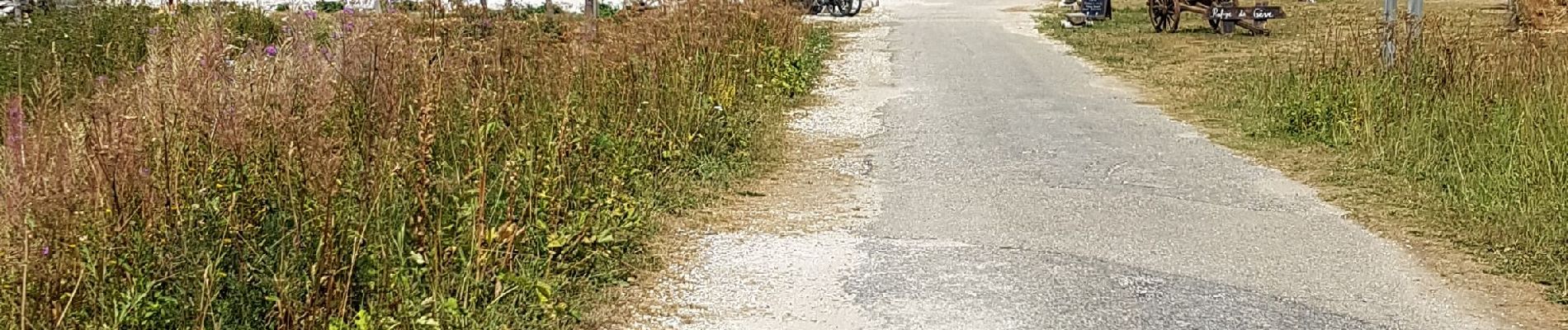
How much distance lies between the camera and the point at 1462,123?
7387mm

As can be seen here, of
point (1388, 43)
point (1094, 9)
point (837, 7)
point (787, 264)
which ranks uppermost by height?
point (1388, 43)

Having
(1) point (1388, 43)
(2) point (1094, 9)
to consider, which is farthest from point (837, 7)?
(1) point (1388, 43)

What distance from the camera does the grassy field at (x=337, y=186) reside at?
3488mm

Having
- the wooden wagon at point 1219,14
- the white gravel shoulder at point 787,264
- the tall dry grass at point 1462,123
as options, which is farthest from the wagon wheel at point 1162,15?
the white gravel shoulder at point 787,264

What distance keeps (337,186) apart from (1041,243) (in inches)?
105

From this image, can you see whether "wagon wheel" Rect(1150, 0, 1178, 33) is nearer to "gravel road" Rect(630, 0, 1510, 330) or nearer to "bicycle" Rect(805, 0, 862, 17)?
"bicycle" Rect(805, 0, 862, 17)

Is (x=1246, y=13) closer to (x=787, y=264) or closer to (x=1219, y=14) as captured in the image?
(x=1219, y=14)

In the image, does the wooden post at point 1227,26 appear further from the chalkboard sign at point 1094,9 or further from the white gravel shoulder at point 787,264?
the white gravel shoulder at point 787,264

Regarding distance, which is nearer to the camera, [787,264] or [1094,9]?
[787,264]

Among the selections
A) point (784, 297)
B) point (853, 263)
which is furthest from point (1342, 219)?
point (784, 297)

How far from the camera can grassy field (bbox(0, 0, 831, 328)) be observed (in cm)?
349

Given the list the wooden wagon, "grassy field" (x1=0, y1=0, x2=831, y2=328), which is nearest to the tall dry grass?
"grassy field" (x1=0, y1=0, x2=831, y2=328)

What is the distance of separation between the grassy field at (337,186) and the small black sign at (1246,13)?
11.6 metres

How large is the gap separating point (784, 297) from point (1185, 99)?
21.0 feet
